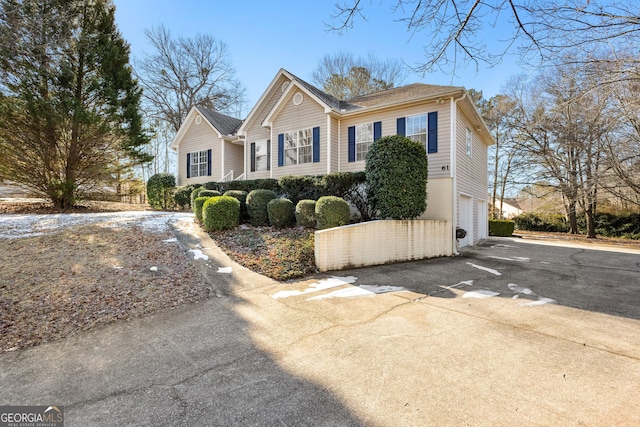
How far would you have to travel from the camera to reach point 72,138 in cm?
1227

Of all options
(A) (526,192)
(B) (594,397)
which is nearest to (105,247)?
(B) (594,397)

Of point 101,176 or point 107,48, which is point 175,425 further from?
point 107,48

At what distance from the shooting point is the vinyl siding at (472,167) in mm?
10383

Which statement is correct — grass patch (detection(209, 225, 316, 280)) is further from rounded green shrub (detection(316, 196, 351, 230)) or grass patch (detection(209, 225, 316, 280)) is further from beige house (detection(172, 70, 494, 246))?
beige house (detection(172, 70, 494, 246))

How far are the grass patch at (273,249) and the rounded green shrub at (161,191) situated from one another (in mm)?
8951

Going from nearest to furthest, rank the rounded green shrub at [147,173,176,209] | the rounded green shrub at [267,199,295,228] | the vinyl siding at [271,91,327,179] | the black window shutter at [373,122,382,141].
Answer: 1. the rounded green shrub at [267,199,295,228]
2. the black window shutter at [373,122,382,141]
3. the vinyl siding at [271,91,327,179]
4. the rounded green shrub at [147,173,176,209]

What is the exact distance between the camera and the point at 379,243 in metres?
7.45

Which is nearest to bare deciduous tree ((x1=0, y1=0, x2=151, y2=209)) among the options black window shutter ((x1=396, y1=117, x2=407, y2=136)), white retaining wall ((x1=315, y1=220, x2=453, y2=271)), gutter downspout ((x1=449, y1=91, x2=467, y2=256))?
white retaining wall ((x1=315, y1=220, x2=453, y2=271))

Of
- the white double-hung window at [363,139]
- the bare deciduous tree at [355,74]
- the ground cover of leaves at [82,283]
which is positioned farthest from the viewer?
the bare deciduous tree at [355,74]

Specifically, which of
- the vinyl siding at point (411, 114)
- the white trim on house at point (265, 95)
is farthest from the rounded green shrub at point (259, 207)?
the white trim on house at point (265, 95)

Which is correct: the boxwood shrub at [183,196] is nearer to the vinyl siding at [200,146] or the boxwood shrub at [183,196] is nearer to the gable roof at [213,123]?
the vinyl siding at [200,146]

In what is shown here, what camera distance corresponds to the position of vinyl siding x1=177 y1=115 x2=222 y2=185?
16328mm

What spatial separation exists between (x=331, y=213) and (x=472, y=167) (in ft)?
25.9

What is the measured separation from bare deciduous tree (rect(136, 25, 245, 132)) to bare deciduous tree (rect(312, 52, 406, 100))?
7765mm
